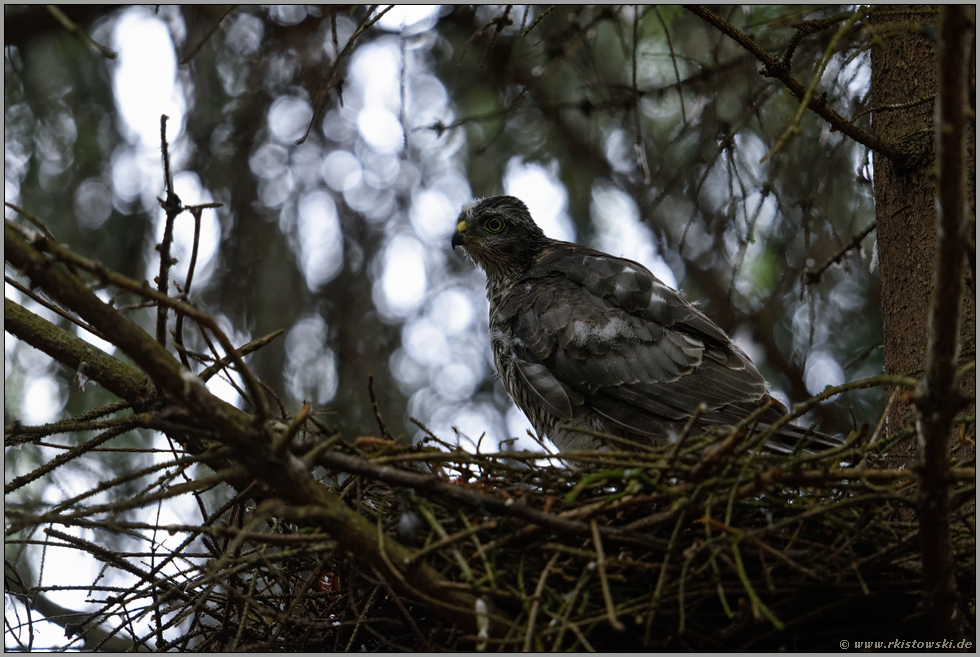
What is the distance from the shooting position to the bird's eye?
5.45 metres

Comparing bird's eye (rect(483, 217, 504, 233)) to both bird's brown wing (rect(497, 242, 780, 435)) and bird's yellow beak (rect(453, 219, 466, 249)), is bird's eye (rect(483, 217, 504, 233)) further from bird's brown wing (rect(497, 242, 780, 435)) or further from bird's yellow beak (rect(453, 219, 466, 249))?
bird's brown wing (rect(497, 242, 780, 435))

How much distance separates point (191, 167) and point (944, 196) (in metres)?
5.37

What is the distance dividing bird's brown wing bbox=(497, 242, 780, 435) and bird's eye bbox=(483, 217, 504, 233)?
849 mm

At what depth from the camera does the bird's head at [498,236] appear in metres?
5.43

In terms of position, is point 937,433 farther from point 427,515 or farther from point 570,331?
point 570,331

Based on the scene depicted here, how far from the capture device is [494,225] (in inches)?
215

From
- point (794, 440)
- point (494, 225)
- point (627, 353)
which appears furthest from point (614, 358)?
point (494, 225)

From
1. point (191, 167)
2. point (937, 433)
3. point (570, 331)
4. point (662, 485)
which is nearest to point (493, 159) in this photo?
point (191, 167)

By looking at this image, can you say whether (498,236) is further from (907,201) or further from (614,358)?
(907,201)

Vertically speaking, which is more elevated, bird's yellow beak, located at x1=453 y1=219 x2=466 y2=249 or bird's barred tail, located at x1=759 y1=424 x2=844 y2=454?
bird's yellow beak, located at x1=453 y1=219 x2=466 y2=249

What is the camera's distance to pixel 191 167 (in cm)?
609

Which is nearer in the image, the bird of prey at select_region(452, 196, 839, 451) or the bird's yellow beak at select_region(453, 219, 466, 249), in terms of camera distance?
the bird of prey at select_region(452, 196, 839, 451)

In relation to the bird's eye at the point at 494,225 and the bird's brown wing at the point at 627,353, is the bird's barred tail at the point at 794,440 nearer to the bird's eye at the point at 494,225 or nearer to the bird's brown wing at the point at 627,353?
the bird's brown wing at the point at 627,353

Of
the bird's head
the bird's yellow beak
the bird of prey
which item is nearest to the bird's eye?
the bird's head
